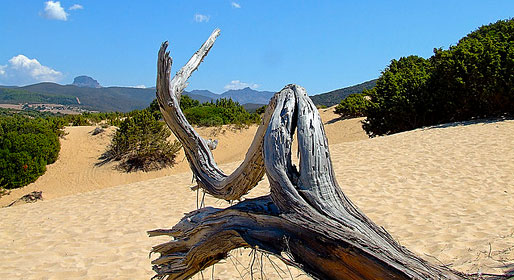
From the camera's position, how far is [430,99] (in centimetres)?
1670

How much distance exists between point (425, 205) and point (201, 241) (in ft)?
16.8

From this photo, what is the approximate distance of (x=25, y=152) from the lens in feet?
48.5

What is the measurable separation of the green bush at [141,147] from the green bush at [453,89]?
9421mm

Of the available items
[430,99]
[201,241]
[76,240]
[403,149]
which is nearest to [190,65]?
[201,241]

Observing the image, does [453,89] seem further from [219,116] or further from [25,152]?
[25,152]

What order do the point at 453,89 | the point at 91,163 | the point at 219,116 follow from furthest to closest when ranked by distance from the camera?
1. the point at 219,116
2. the point at 91,163
3. the point at 453,89

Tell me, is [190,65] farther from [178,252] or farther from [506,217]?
[506,217]

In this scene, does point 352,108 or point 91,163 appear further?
point 352,108

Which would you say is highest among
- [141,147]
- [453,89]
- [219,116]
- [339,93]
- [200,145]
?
[339,93]

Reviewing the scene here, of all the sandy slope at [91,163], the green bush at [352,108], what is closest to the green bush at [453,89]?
the sandy slope at [91,163]

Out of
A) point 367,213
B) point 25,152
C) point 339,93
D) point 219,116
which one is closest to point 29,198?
point 25,152

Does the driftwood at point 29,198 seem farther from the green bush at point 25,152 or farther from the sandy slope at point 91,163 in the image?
the green bush at point 25,152

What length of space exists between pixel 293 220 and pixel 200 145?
972 millimetres

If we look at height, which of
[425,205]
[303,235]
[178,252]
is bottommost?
[425,205]
